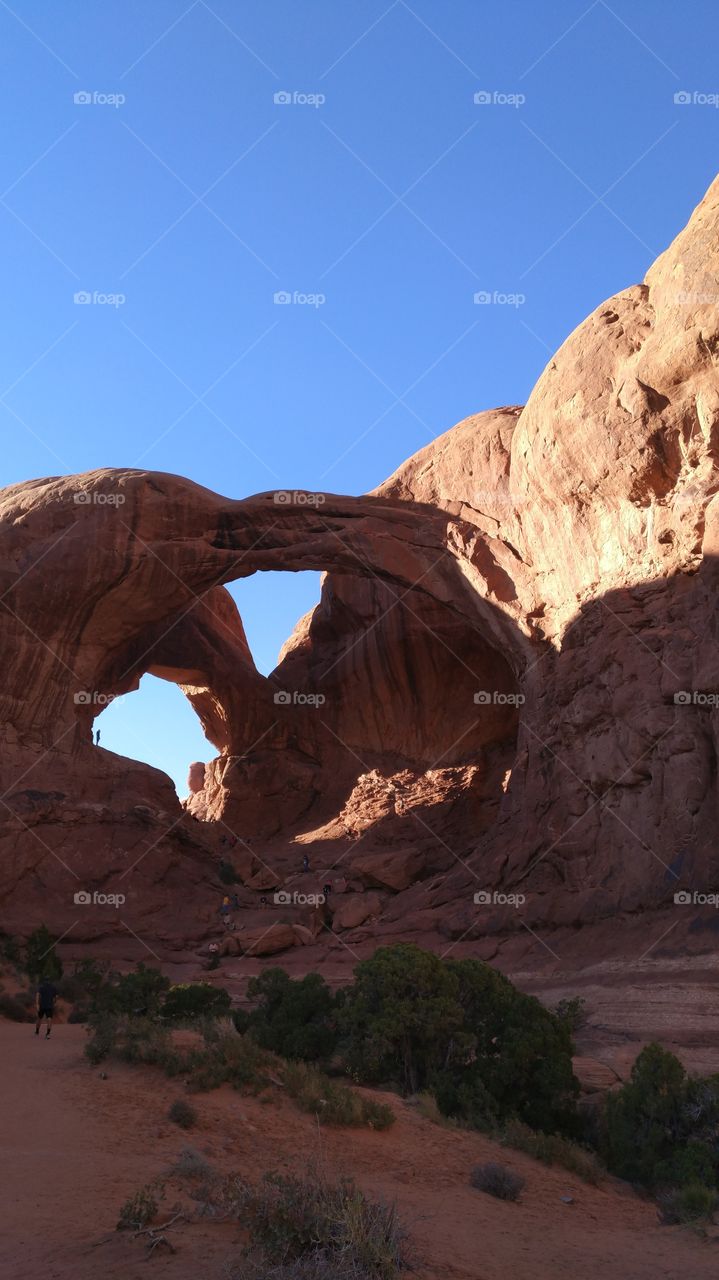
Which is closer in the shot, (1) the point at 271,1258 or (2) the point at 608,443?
(1) the point at 271,1258

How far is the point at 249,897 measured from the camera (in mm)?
24531

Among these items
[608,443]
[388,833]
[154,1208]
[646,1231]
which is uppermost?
[608,443]

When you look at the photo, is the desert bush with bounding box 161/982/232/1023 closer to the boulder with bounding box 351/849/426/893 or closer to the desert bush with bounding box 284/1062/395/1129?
the desert bush with bounding box 284/1062/395/1129

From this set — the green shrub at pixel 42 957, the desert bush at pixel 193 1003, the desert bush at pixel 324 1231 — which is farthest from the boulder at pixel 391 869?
the desert bush at pixel 324 1231

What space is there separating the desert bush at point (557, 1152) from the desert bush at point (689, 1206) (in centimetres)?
101

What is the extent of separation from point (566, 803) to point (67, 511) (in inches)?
532

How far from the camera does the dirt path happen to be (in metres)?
5.55

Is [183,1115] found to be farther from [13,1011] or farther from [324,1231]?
[13,1011]

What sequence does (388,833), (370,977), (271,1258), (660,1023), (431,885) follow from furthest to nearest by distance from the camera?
(388,833) → (431,885) → (660,1023) → (370,977) → (271,1258)

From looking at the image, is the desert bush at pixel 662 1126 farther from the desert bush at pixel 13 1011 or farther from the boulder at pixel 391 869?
the boulder at pixel 391 869

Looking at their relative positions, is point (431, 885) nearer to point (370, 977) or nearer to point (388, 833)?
point (388, 833)

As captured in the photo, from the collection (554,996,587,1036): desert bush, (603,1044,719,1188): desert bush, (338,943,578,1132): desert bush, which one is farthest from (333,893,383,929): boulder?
(603,1044,719,1188): desert bush

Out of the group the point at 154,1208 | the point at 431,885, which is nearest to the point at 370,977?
the point at 154,1208

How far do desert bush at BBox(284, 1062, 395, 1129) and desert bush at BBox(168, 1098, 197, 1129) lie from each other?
1220 millimetres
